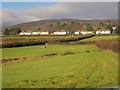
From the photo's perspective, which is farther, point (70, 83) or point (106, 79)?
point (106, 79)

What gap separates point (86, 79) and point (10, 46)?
3662cm

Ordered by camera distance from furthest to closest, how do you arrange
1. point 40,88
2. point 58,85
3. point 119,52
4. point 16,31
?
point 16,31 < point 119,52 < point 58,85 < point 40,88

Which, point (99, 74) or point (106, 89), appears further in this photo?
point (99, 74)

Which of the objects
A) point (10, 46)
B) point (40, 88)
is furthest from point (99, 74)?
point (10, 46)

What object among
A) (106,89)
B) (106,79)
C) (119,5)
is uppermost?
(119,5)

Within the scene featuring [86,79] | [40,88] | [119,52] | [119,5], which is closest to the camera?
[119,5]

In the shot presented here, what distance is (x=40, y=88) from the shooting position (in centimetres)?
1258

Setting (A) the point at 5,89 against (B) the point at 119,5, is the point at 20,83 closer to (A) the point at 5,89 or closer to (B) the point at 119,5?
(A) the point at 5,89

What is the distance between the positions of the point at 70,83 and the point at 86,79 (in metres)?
1.60

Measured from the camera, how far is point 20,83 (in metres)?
14.2

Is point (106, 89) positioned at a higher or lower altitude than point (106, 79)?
higher

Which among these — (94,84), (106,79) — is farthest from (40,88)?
(106,79)

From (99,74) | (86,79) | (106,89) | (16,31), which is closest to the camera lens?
(106,89)

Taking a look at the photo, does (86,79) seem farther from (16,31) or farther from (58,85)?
(16,31)
